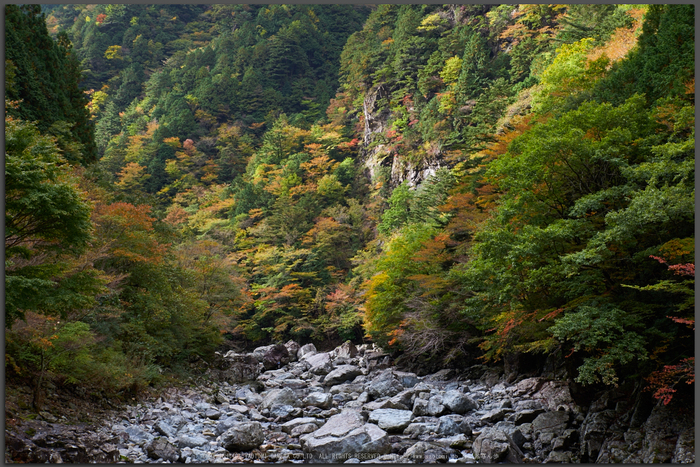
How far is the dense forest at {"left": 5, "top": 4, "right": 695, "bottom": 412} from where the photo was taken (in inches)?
338

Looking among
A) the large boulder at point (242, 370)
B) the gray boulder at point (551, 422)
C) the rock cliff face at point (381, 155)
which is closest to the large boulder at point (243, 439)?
the gray boulder at point (551, 422)

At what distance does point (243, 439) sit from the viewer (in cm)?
1062

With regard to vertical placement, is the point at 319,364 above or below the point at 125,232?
below

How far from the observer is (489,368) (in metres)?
19.0

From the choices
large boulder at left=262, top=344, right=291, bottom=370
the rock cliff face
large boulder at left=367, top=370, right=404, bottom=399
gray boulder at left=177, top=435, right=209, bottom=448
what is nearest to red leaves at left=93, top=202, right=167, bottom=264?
gray boulder at left=177, top=435, right=209, bottom=448

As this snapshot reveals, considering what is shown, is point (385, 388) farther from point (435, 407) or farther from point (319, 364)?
point (319, 364)

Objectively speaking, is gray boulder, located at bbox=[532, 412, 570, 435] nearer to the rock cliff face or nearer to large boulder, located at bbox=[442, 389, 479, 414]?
large boulder, located at bbox=[442, 389, 479, 414]

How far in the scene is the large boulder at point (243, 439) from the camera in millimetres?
10531

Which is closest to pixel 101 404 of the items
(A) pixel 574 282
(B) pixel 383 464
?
(B) pixel 383 464

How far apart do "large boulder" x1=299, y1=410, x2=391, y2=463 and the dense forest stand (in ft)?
15.7

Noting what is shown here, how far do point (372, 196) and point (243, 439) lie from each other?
3370 centimetres

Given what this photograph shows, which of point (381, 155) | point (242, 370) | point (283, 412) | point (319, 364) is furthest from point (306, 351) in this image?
point (381, 155)

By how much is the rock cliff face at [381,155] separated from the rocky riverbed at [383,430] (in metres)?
23.2

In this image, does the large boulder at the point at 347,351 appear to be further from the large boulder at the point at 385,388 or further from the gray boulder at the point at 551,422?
the gray boulder at the point at 551,422
